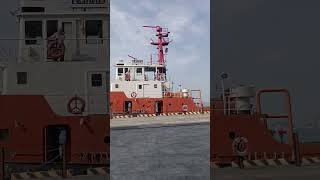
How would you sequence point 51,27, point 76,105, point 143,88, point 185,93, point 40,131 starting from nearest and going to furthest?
1. point 76,105
2. point 40,131
3. point 51,27
4. point 143,88
5. point 185,93

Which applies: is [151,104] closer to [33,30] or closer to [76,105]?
[33,30]

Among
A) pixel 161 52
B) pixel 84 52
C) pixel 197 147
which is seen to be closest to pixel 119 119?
pixel 161 52

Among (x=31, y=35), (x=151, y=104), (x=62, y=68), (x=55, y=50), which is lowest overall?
(x=151, y=104)

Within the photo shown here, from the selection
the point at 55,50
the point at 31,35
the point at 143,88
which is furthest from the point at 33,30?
the point at 143,88

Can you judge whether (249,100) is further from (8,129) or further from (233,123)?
(8,129)

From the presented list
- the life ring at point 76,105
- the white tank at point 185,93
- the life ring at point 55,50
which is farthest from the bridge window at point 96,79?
the white tank at point 185,93

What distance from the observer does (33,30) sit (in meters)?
7.30

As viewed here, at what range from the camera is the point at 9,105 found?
21.9 feet

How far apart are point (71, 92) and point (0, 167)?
152cm

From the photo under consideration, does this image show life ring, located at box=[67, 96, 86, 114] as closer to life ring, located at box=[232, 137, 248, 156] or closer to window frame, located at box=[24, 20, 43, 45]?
window frame, located at box=[24, 20, 43, 45]

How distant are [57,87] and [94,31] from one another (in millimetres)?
1242

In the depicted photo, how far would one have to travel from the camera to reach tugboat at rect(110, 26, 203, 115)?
24.1 meters

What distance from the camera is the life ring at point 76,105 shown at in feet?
22.2

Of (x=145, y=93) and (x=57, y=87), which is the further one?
(x=145, y=93)
